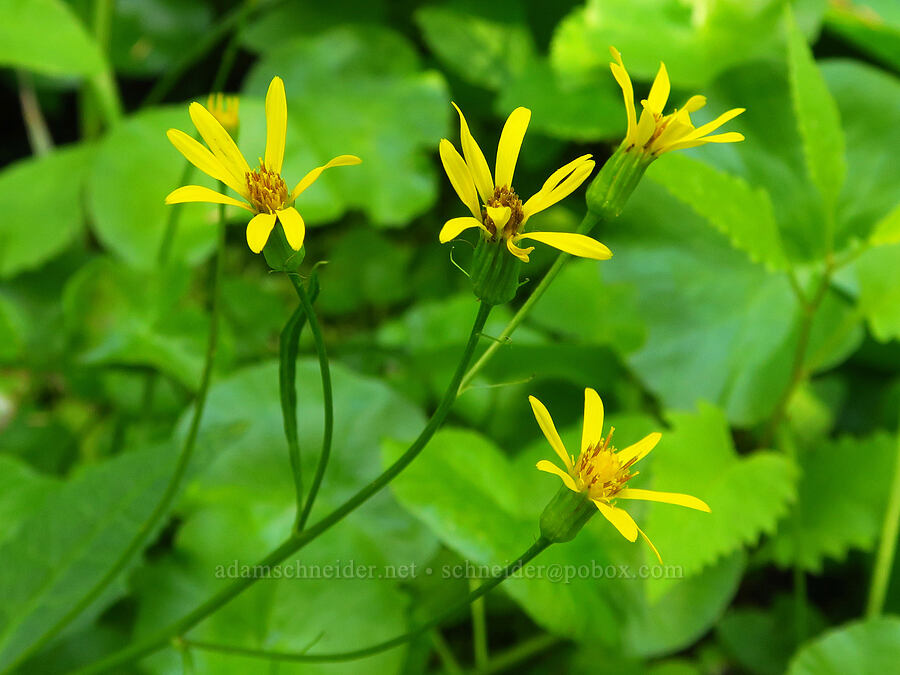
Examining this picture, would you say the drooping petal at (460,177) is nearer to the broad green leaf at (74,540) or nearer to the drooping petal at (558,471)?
the drooping petal at (558,471)

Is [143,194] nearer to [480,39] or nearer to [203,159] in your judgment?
[480,39]

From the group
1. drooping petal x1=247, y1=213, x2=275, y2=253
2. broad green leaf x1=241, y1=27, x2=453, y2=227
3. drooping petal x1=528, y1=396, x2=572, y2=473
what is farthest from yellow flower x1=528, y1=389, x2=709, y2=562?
broad green leaf x1=241, y1=27, x2=453, y2=227

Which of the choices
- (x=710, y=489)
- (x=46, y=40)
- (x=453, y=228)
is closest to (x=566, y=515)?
(x=453, y=228)

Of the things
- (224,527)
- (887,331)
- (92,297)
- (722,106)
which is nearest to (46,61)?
(92,297)

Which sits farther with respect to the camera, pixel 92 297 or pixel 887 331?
pixel 92 297

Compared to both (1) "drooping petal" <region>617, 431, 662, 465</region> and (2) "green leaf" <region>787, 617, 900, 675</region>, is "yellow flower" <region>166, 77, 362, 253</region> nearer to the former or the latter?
(1) "drooping petal" <region>617, 431, 662, 465</region>

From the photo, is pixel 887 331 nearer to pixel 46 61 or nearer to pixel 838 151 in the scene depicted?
pixel 838 151

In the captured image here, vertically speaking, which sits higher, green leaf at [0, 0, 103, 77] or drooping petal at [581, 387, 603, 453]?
drooping petal at [581, 387, 603, 453]
